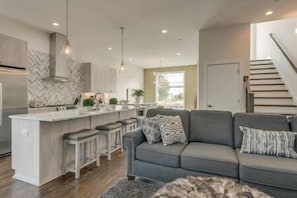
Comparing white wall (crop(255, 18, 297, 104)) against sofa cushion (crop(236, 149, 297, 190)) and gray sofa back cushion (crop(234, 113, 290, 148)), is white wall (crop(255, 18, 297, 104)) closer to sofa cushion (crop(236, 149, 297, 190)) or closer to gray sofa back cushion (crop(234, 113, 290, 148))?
gray sofa back cushion (crop(234, 113, 290, 148))

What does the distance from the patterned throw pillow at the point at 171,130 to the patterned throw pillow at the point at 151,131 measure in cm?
8

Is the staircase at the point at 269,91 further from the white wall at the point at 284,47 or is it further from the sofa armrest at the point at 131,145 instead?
the sofa armrest at the point at 131,145

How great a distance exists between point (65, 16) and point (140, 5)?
5.41 feet

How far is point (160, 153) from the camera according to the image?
261 centimetres

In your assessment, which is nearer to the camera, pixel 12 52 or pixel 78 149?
pixel 78 149

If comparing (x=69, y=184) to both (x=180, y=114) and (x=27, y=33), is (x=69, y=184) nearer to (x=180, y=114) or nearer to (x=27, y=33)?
(x=180, y=114)

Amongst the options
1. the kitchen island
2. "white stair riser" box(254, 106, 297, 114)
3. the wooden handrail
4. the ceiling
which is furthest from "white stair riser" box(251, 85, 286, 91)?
the kitchen island

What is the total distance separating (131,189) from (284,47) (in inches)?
245

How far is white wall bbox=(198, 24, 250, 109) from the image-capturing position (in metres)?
4.76

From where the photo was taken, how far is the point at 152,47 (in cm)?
659

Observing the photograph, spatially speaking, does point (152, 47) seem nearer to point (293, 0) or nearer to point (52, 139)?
point (293, 0)

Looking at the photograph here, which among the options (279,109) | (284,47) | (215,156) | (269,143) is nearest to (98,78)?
(215,156)

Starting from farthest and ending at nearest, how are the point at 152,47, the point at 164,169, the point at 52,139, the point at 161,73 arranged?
the point at 161,73 → the point at 152,47 → the point at 52,139 → the point at 164,169

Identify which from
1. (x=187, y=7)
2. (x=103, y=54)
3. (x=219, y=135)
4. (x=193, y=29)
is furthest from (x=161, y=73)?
(x=219, y=135)
